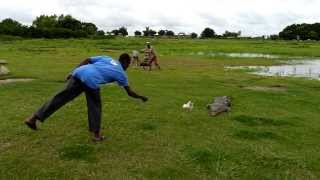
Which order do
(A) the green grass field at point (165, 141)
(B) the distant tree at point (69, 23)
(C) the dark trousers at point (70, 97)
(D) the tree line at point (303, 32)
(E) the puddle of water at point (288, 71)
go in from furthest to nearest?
1. (D) the tree line at point (303, 32)
2. (B) the distant tree at point (69, 23)
3. (E) the puddle of water at point (288, 71)
4. (C) the dark trousers at point (70, 97)
5. (A) the green grass field at point (165, 141)

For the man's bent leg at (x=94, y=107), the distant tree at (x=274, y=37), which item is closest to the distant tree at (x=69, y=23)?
the distant tree at (x=274, y=37)

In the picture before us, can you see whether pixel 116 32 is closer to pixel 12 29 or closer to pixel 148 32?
pixel 148 32

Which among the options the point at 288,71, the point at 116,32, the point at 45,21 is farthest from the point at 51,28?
the point at 288,71

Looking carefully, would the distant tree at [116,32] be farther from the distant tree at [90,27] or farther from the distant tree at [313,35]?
the distant tree at [313,35]

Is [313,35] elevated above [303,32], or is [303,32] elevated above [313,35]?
[303,32]

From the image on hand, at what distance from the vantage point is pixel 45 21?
123 metres

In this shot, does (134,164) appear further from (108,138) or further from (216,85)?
(216,85)

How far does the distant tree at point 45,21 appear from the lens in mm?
119262

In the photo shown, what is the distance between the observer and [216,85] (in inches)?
856

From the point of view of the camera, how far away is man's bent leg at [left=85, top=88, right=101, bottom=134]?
1008cm

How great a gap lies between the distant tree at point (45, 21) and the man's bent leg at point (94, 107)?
110 meters

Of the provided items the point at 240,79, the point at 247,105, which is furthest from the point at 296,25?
the point at 247,105

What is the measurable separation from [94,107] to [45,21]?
116681mm

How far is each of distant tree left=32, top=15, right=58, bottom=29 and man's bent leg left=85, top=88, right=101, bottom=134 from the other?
109640mm
